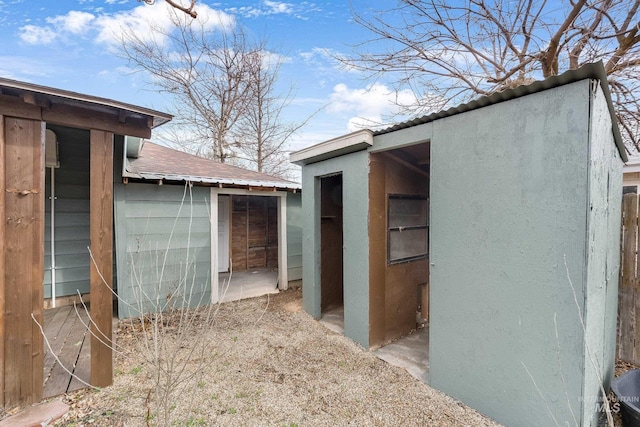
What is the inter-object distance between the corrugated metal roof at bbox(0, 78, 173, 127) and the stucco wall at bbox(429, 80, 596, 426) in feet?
9.82

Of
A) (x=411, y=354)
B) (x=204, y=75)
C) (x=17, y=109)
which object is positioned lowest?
(x=411, y=354)

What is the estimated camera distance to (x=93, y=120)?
2691 mm

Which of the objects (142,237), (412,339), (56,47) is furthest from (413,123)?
(56,47)

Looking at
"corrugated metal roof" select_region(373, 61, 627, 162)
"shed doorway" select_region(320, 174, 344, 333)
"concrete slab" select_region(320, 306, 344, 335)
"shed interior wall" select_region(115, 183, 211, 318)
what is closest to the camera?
"corrugated metal roof" select_region(373, 61, 627, 162)

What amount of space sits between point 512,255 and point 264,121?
12699 millimetres

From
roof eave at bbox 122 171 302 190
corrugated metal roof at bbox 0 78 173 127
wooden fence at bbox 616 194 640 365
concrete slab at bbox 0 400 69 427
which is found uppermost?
corrugated metal roof at bbox 0 78 173 127

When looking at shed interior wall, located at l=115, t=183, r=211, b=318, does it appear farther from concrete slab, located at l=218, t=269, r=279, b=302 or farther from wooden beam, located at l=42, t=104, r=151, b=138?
wooden beam, located at l=42, t=104, r=151, b=138

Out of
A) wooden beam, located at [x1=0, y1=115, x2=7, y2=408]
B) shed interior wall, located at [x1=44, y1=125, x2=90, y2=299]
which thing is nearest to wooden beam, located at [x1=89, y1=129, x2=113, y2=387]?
wooden beam, located at [x1=0, y1=115, x2=7, y2=408]

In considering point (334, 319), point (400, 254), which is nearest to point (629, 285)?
point (400, 254)

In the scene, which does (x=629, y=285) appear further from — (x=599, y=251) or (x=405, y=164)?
(x=405, y=164)

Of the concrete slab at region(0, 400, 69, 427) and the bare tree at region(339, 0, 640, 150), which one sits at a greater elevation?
the bare tree at region(339, 0, 640, 150)

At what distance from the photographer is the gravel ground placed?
97.3 inches

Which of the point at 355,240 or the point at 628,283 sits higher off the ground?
the point at 355,240

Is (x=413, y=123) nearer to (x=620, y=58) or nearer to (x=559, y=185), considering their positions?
(x=559, y=185)
